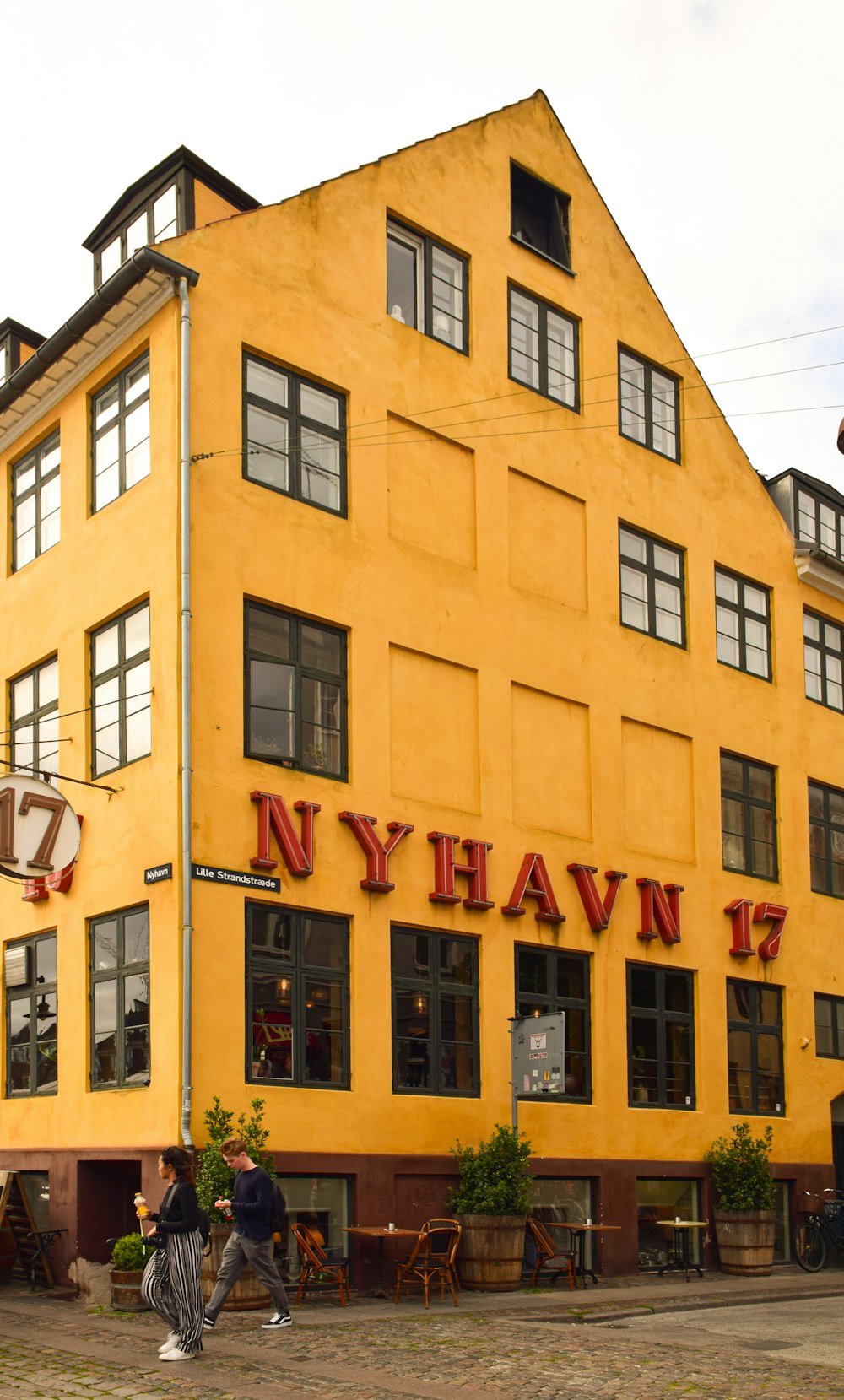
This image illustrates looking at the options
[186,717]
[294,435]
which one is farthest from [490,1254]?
[294,435]

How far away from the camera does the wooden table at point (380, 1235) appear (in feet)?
56.8

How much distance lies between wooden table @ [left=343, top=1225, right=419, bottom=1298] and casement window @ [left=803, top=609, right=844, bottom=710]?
1416cm

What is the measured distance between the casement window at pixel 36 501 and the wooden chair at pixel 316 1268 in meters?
9.74

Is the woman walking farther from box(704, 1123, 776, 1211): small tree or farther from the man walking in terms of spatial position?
box(704, 1123, 776, 1211): small tree

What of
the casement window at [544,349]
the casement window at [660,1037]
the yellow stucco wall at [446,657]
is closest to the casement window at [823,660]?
the yellow stucco wall at [446,657]

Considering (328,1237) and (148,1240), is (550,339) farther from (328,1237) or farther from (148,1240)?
(148,1240)

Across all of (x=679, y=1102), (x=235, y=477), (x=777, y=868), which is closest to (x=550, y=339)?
(x=235, y=477)

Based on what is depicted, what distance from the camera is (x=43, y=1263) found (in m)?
18.8

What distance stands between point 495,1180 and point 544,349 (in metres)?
12.6

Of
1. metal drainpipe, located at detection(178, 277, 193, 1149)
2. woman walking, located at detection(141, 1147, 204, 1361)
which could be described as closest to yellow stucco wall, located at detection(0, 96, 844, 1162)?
metal drainpipe, located at detection(178, 277, 193, 1149)

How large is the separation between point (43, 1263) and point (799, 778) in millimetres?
15540

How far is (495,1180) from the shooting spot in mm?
19562

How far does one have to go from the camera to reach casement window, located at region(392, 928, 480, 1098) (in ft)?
66.0

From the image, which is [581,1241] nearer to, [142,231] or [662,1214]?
[662,1214]
